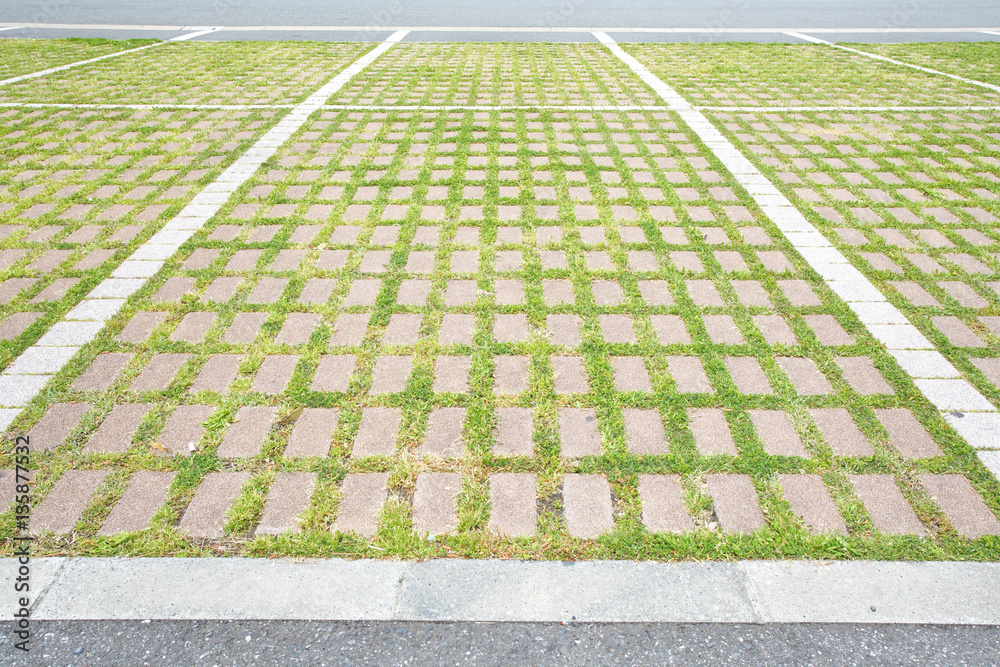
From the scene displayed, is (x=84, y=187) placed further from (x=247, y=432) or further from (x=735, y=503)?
(x=735, y=503)

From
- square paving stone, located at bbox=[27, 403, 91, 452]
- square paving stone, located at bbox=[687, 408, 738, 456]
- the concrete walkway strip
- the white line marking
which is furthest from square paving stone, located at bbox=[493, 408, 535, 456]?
the white line marking

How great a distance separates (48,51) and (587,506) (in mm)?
13498

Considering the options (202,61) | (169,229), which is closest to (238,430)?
(169,229)

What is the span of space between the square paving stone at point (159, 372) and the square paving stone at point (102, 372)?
12 cm

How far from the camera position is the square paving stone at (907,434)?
2619 mm

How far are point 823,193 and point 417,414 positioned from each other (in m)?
4.28

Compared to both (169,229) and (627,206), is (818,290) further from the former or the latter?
(169,229)

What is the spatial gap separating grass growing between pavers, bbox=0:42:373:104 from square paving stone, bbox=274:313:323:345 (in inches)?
212

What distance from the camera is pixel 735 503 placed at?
2396mm

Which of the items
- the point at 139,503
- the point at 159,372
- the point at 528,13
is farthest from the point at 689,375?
the point at 528,13

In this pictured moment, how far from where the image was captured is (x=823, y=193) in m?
5.14

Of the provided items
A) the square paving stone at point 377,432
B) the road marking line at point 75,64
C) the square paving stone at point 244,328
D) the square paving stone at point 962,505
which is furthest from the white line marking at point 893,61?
the road marking line at point 75,64

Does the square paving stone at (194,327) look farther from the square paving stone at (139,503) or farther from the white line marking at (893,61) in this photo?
the white line marking at (893,61)

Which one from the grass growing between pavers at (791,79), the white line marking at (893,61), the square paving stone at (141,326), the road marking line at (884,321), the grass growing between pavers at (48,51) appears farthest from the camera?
the grass growing between pavers at (48,51)
